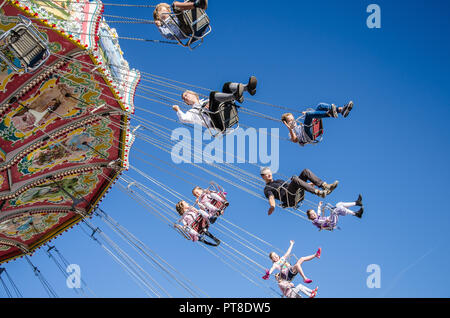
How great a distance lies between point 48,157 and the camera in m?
8.70

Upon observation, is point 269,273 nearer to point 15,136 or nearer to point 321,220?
point 321,220

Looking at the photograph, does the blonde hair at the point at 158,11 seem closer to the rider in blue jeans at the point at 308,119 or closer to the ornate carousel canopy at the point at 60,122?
the ornate carousel canopy at the point at 60,122

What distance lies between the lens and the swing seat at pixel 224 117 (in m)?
6.96

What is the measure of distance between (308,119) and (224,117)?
1190 millimetres

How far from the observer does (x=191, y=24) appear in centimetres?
679

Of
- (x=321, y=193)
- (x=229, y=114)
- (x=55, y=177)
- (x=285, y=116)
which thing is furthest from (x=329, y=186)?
(x=55, y=177)

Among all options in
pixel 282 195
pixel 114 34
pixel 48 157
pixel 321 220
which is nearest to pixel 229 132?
pixel 282 195

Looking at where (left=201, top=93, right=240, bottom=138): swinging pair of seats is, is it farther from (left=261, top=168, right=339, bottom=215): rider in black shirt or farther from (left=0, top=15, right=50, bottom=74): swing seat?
(left=0, top=15, right=50, bottom=74): swing seat

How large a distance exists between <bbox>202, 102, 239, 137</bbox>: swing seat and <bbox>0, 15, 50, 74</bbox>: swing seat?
7.56 feet

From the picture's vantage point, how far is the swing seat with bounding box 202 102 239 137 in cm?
696

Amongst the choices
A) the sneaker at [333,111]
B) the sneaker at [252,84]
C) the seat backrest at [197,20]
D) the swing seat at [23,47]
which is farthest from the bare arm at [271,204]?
the swing seat at [23,47]

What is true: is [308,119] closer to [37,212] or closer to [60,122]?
[60,122]

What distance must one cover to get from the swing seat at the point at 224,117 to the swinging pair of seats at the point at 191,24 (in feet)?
2.95

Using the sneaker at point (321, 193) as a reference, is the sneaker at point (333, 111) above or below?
above
